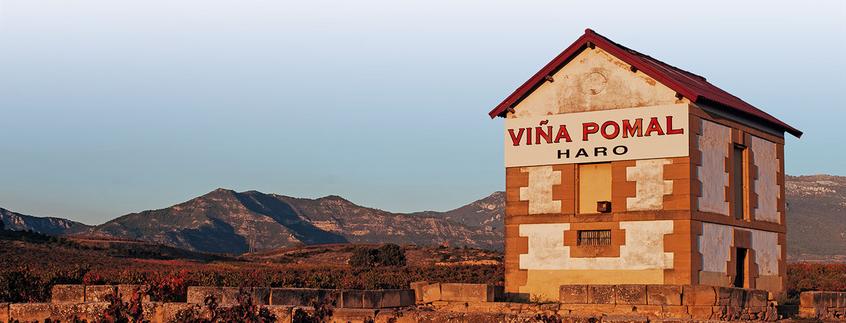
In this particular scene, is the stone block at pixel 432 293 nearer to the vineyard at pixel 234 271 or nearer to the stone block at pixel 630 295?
the vineyard at pixel 234 271

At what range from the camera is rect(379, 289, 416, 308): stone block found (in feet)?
72.2

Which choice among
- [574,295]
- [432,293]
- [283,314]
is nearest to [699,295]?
[574,295]

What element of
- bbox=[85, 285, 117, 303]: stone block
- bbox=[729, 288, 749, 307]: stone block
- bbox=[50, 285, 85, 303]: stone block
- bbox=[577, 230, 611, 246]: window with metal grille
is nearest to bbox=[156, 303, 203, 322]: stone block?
bbox=[85, 285, 117, 303]: stone block

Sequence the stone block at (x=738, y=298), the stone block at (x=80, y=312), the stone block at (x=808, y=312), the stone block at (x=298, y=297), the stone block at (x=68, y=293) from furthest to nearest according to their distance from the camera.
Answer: the stone block at (x=808, y=312) → the stone block at (x=738, y=298) → the stone block at (x=68, y=293) → the stone block at (x=298, y=297) → the stone block at (x=80, y=312)

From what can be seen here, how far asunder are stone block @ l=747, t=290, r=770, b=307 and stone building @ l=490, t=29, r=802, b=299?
2077mm

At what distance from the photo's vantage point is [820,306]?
2616 cm

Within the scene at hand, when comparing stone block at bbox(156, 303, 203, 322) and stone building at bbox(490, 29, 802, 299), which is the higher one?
stone building at bbox(490, 29, 802, 299)

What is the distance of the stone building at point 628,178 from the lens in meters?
27.0

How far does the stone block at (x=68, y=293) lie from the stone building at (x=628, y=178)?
11.9 m

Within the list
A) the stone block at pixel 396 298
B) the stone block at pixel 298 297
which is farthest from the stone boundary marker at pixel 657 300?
the stone block at pixel 298 297

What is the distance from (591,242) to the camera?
28297mm

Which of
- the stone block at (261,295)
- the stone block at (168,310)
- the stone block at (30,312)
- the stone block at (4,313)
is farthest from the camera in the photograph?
the stone block at (261,295)

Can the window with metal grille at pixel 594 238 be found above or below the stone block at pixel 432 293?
above

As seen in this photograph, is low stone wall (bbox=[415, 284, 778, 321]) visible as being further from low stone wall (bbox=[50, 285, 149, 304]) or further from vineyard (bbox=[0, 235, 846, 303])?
vineyard (bbox=[0, 235, 846, 303])
